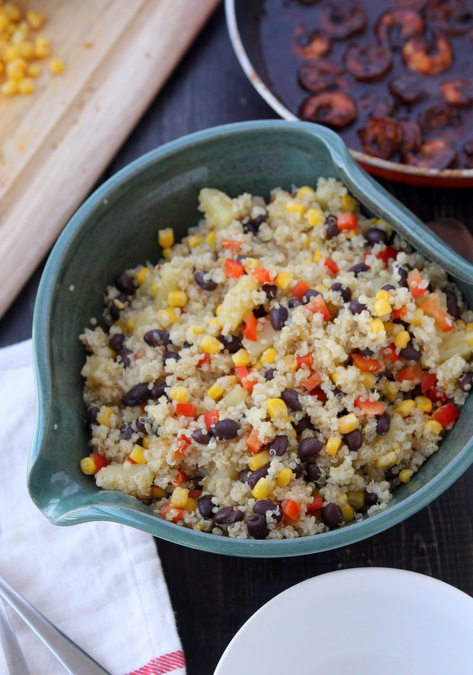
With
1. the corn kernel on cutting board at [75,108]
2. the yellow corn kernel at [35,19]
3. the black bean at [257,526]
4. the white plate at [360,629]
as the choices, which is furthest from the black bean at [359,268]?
the yellow corn kernel at [35,19]

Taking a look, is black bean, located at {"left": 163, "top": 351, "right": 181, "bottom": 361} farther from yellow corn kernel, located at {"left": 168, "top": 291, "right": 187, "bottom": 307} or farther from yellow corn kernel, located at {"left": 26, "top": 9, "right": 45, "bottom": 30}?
yellow corn kernel, located at {"left": 26, "top": 9, "right": 45, "bottom": 30}

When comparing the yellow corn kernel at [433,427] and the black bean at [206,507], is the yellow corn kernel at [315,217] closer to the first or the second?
the yellow corn kernel at [433,427]

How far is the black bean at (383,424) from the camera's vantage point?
2.36 m

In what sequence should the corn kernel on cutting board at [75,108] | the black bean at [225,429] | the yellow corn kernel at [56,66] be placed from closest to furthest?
1. the black bean at [225,429]
2. the corn kernel on cutting board at [75,108]
3. the yellow corn kernel at [56,66]

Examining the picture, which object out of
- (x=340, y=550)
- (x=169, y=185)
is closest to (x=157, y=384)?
(x=169, y=185)

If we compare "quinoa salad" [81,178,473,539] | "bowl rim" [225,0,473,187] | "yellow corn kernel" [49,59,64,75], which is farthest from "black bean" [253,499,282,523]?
"yellow corn kernel" [49,59,64,75]

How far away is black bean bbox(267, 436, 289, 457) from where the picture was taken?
2.29 meters

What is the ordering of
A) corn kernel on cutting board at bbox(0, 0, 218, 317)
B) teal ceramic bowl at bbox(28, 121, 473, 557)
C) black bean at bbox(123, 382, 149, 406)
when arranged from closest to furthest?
teal ceramic bowl at bbox(28, 121, 473, 557) → black bean at bbox(123, 382, 149, 406) → corn kernel on cutting board at bbox(0, 0, 218, 317)

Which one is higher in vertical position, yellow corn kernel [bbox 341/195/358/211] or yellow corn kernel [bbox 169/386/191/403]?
yellow corn kernel [bbox 169/386/191/403]

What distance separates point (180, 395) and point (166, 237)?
73 cm

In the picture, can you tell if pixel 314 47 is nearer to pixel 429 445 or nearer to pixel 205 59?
pixel 205 59

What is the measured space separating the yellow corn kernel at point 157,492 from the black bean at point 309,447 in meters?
0.47

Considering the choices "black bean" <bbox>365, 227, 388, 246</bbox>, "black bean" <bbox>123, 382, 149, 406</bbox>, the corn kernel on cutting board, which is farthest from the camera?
the corn kernel on cutting board

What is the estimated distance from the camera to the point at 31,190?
3.29 meters
